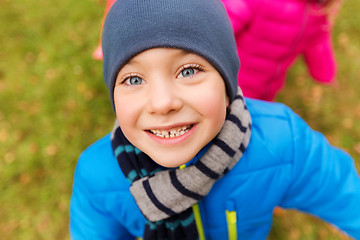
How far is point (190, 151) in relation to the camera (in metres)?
1.14

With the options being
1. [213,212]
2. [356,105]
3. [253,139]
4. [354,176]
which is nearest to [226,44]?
[253,139]

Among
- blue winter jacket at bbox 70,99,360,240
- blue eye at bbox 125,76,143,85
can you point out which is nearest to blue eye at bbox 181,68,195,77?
blue eye at bbox 125,76,143,85

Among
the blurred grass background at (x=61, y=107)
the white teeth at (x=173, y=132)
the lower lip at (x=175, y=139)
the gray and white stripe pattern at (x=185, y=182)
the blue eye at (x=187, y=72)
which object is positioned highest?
the blue eye at (x=187, y=72)

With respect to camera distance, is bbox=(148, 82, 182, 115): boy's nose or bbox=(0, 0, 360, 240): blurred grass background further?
bbox=(0, 0, 360, 240): blurred grass background

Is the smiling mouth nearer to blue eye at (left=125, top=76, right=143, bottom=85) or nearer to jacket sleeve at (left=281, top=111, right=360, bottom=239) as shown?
blue eye at (left=125, top=76, right=143, bottom=85)

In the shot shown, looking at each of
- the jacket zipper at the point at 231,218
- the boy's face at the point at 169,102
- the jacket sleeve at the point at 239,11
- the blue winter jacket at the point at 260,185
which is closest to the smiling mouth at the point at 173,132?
the boy's face at the point at 169,102

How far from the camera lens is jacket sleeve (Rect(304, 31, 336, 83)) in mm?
2258

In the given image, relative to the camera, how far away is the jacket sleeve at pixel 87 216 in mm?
1464

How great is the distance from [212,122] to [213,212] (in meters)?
0.53

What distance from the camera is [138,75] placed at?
42.1 inches

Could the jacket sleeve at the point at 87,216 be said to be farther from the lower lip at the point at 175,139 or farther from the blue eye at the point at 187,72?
the blue eye at the point at 187,72

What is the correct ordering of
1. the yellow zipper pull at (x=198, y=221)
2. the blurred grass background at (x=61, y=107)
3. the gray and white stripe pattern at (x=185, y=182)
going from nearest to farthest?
the gray and white stripe pattern at (x=185, y=182) < the yellow zipper pull at (x=198, y=221) < the blurred grass background at (x=61, y=107)

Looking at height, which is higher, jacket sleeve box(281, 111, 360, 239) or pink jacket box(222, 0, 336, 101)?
pink jacket box(222, 0, 336, 101)

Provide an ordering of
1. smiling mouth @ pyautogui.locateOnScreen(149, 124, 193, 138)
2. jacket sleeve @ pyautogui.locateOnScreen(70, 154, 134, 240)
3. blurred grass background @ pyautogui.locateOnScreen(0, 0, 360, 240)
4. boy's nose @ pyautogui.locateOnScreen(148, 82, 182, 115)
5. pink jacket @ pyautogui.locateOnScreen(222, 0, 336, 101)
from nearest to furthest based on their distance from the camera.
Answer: boy's nose @ pyautogui.locateOnScreen(148, 82, 182, 115), smiling mouth @ pyautogui.locateOnScreen(149, 124, 193, 138), jacket sleeve @ pyautogui.locateOnScreen(70, 154, 134, 240), pink jacket @ pyautogui.locateOnScreen(222, 0, 336, 101), blurred grass background @ pyautogui.locateOnScreen(0, 0, 360, 240)
